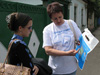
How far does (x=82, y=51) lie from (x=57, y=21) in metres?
0.49

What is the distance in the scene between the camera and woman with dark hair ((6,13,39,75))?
1351 mm

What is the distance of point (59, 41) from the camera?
5.82 ft

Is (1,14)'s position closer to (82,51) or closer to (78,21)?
(82,51)

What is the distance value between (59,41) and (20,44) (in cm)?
59

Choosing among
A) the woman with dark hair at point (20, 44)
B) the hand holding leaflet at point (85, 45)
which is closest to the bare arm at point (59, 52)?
the hand holding leaflet at point (85, 45)

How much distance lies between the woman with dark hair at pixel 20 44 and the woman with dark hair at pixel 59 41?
346 millimetres

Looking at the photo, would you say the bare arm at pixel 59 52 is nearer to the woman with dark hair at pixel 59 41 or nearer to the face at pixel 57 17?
the woman with dark hair at pixel 59 41

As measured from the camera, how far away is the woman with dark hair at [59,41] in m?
1.77

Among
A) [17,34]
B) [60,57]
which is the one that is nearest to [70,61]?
[60,57]

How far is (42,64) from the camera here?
1633mm

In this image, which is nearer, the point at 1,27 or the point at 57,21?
the point at 57,21

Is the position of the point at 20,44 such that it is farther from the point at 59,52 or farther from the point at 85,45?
the point at 85,45

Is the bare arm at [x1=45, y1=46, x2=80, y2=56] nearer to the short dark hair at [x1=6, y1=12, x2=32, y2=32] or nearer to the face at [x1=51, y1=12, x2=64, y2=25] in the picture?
the face at [x1=51, y1=12, x2=64, y2=25]

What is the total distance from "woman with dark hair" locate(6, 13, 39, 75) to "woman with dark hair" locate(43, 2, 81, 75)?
35 centimetres
